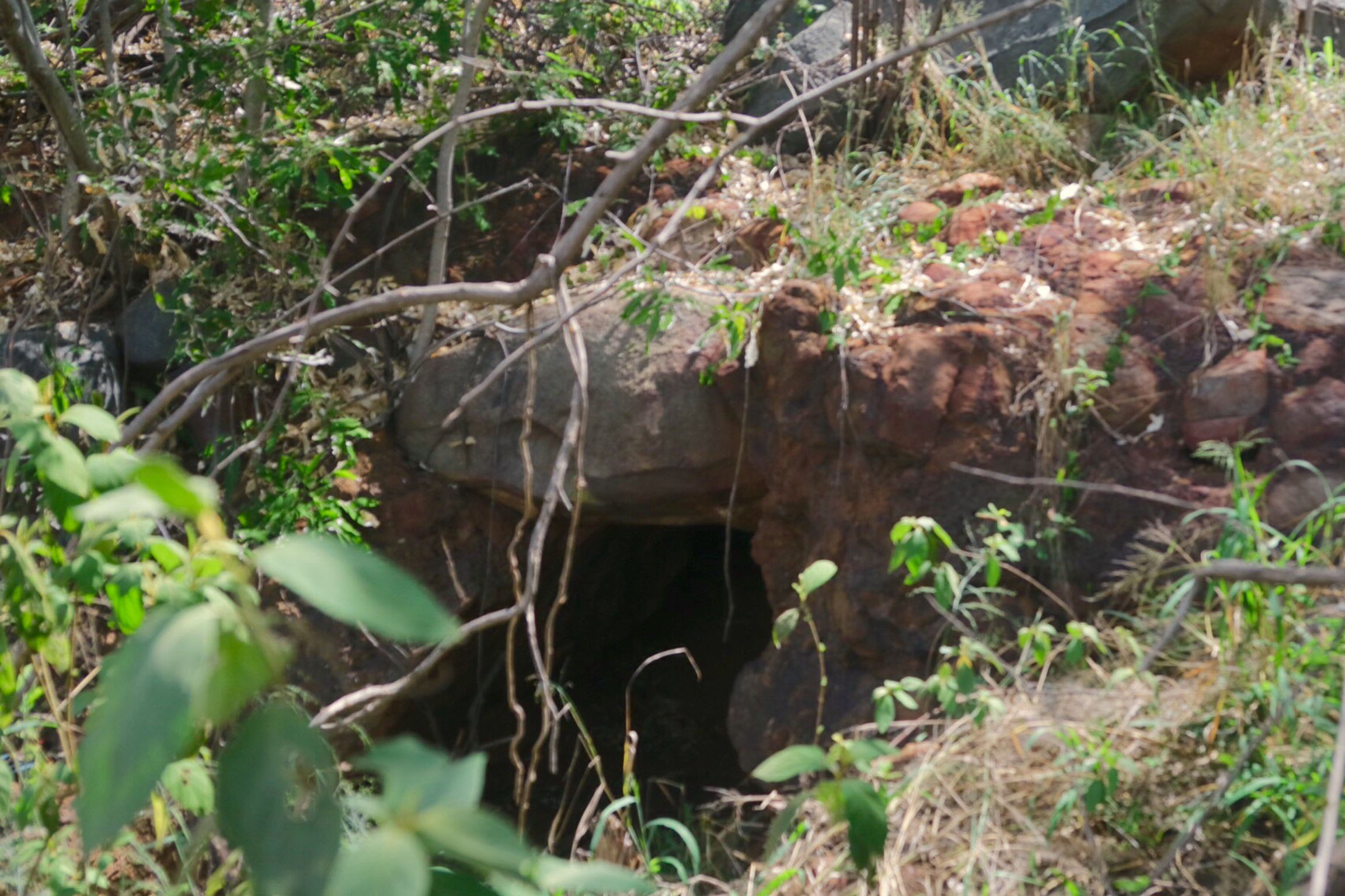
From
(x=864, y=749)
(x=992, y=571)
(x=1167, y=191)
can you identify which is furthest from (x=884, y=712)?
(x=1167, y=191)

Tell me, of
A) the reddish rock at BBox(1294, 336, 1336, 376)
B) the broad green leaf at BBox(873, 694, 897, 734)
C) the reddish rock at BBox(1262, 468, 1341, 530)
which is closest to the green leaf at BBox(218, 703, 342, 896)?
the broad green leaf at BBox(873, 694, 897, 734)

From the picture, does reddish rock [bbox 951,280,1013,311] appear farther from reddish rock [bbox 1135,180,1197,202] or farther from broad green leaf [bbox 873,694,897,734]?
broad green leaf [bbox 873,694,897,734]

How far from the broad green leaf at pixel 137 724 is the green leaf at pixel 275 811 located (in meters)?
0.06

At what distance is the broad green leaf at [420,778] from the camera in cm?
69

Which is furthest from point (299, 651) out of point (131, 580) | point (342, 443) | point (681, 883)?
point (131, 580)

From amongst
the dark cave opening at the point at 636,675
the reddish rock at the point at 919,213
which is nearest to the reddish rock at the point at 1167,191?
the reddish rock at the point at 919,213

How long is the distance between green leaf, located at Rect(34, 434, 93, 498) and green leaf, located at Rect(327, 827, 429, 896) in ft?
2.34

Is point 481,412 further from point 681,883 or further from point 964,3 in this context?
point 964,3

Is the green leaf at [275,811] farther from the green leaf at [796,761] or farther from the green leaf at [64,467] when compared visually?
the green leaf at [796,761]

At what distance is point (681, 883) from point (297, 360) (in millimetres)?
1446

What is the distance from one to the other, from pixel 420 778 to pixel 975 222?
384 cm

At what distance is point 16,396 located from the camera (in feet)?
4.17

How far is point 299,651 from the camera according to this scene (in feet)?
14.5

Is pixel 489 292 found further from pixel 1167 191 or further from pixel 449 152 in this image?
pixel 1167 191
